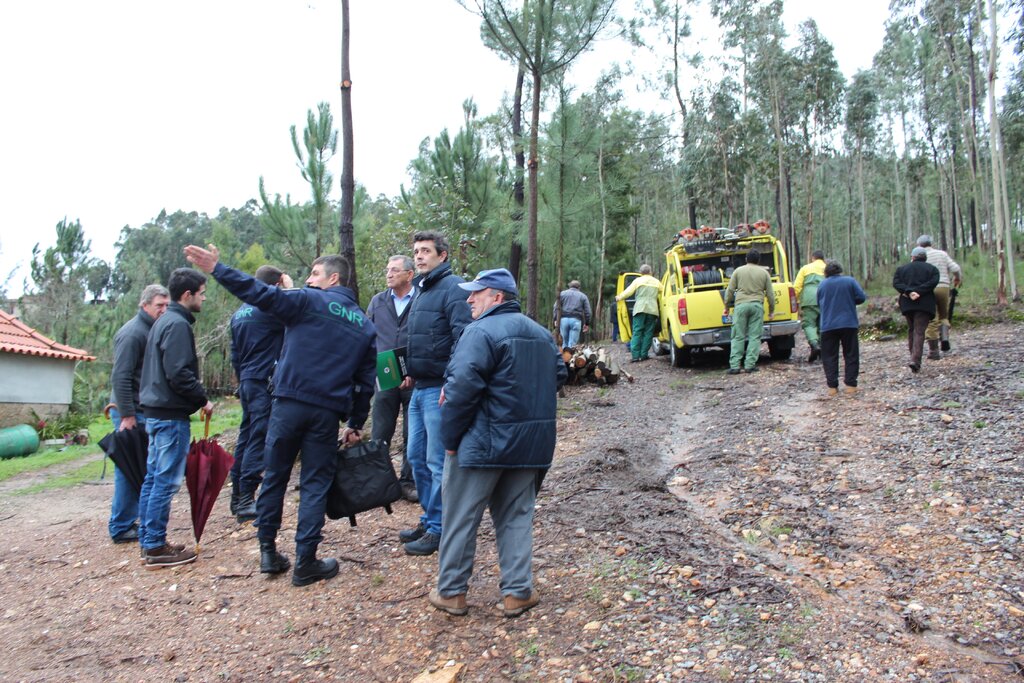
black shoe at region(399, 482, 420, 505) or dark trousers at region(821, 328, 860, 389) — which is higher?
dark trousers at region(821, 328, 860, 389)

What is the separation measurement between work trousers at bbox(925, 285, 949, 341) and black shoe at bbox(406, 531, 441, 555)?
8.88 metres

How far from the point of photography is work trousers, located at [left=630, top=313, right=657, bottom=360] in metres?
14.8

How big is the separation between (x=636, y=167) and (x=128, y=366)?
3127 cm

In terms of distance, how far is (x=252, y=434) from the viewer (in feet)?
18.6

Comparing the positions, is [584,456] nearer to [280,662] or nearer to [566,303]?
[280,662]

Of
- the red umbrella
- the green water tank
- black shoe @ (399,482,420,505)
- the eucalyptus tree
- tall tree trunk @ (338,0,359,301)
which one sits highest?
the eucalyptus tree

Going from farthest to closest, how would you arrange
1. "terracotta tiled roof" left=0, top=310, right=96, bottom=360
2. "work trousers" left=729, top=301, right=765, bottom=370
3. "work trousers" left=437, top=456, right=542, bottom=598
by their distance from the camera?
1. "terracotta tiled roof" left=0, top=310, right=96, bottom=360
2. "work trousers" left=729, top=301, right=765, bottom=370
3. "work trousers" left=437, top=456, right=542, bottom=598

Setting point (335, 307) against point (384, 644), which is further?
point (335, 307)

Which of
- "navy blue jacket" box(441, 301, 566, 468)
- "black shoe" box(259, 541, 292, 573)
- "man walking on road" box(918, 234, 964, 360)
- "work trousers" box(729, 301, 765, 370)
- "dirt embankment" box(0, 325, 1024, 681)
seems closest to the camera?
"dirt embankment" box(0, 325, 1024, 681)

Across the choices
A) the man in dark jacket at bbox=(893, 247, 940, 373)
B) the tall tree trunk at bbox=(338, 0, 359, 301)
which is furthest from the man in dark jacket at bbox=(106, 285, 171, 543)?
the man in dark jacket at bbox=(893, 247, 940, 373)

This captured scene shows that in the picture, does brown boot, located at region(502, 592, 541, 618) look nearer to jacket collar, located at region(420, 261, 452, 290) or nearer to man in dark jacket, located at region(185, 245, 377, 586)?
man in dark jacket, located at region(185, 245, 377, 586)

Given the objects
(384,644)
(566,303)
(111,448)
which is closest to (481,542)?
(384,644)

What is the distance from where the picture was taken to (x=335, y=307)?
164 inches

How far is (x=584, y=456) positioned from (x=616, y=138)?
2335 cm
